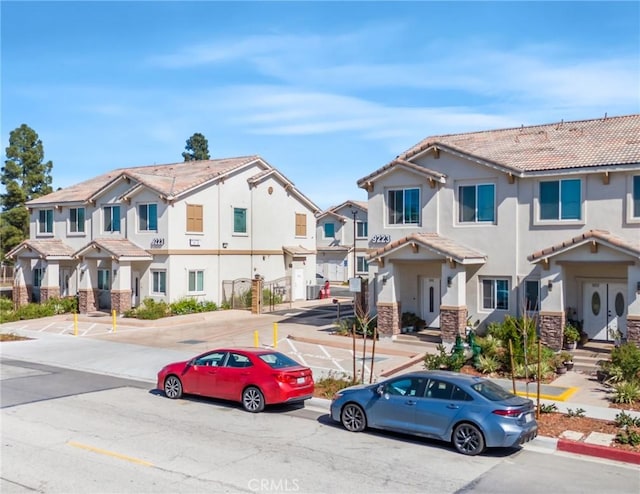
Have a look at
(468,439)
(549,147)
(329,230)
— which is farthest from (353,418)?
(329,230)

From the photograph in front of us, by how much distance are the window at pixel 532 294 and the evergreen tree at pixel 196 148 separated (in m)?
60.2

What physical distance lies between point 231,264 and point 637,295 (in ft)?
77.4

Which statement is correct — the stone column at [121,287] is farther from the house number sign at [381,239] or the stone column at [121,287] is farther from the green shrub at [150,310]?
the house number sign at [381,239]

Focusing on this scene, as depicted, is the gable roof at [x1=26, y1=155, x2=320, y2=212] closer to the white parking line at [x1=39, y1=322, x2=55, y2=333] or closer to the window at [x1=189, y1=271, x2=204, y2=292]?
the window at [x1=189, y1=271, x2=204, y2=292]

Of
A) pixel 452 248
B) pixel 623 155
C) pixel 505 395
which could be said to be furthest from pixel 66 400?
pixel 623 155

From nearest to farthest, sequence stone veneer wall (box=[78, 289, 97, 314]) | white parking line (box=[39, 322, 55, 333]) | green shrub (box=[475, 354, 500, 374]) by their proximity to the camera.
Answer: green shrub (box=[475, 354, 500, 374]) → white parking line (box=[39, 322, 55, 333]) → stone veneer wall (box=[78, 289, 97, 314])

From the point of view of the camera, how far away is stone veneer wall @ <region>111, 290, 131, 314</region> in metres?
34.8

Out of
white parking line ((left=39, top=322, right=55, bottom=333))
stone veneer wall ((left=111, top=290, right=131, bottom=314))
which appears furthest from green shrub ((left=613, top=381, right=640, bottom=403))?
stone veneer wall ((left=111, top=290, right=131, bottom=314))

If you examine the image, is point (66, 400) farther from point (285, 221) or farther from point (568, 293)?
point (285, 221)

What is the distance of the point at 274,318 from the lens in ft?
113

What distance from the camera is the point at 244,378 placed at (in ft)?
52.5

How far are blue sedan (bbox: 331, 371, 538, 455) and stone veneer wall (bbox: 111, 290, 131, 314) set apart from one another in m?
23.0

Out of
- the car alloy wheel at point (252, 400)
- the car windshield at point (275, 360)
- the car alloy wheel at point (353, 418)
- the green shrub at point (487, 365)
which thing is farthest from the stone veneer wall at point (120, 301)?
the car alloy wheel at point (353, 418)

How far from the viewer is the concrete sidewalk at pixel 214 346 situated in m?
18.0
